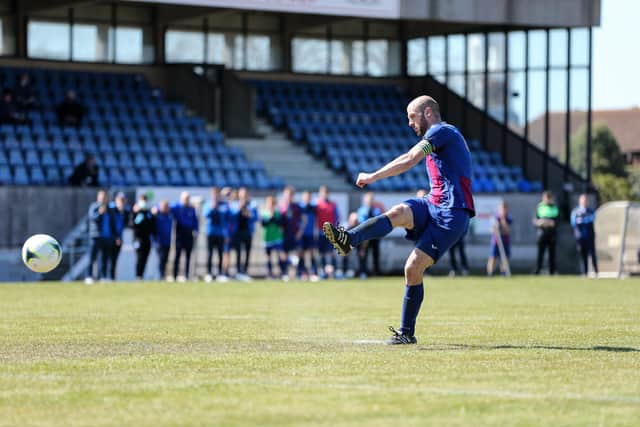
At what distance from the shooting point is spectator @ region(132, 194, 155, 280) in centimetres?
3005

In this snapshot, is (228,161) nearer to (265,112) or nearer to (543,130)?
(265,112)

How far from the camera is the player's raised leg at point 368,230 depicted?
11242 mm

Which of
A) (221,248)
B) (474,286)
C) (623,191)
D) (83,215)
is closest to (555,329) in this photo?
(474,286)

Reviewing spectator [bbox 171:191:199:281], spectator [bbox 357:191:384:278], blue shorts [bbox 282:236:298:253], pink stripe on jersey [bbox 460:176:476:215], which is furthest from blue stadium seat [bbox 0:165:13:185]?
pink stripe on jersey [bbox 460:176:476:215]

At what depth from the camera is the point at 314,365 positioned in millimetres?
9773

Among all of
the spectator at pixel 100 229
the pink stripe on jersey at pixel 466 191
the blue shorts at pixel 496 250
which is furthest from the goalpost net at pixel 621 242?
the pink stripe on jersey at pixel 466 191

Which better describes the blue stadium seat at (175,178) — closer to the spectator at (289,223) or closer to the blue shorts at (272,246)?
the spectator at (289,223)

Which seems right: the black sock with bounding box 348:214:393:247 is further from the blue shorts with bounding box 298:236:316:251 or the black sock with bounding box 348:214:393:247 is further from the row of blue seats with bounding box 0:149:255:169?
the row of blue seats with bounding box 0:149:255:169

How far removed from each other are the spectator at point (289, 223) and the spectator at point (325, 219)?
0.54 meters

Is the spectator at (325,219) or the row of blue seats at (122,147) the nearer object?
the spectator at (325,219)

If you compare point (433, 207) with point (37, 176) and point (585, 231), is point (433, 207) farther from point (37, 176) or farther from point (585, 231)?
point (37, 176)

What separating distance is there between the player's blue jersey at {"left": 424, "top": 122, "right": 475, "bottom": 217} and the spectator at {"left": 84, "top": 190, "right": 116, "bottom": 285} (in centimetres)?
1781

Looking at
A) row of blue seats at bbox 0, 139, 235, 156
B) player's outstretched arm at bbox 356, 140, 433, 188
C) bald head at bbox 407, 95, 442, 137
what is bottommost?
player's outstretched arm at bbox 356, 140, 433, 188

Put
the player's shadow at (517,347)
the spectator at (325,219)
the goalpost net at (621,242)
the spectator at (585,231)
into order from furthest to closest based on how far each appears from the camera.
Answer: the goalpost net at (621,242), the spectator at (585,231), the spectator at (325,219), the player's shadow at (517,347)
